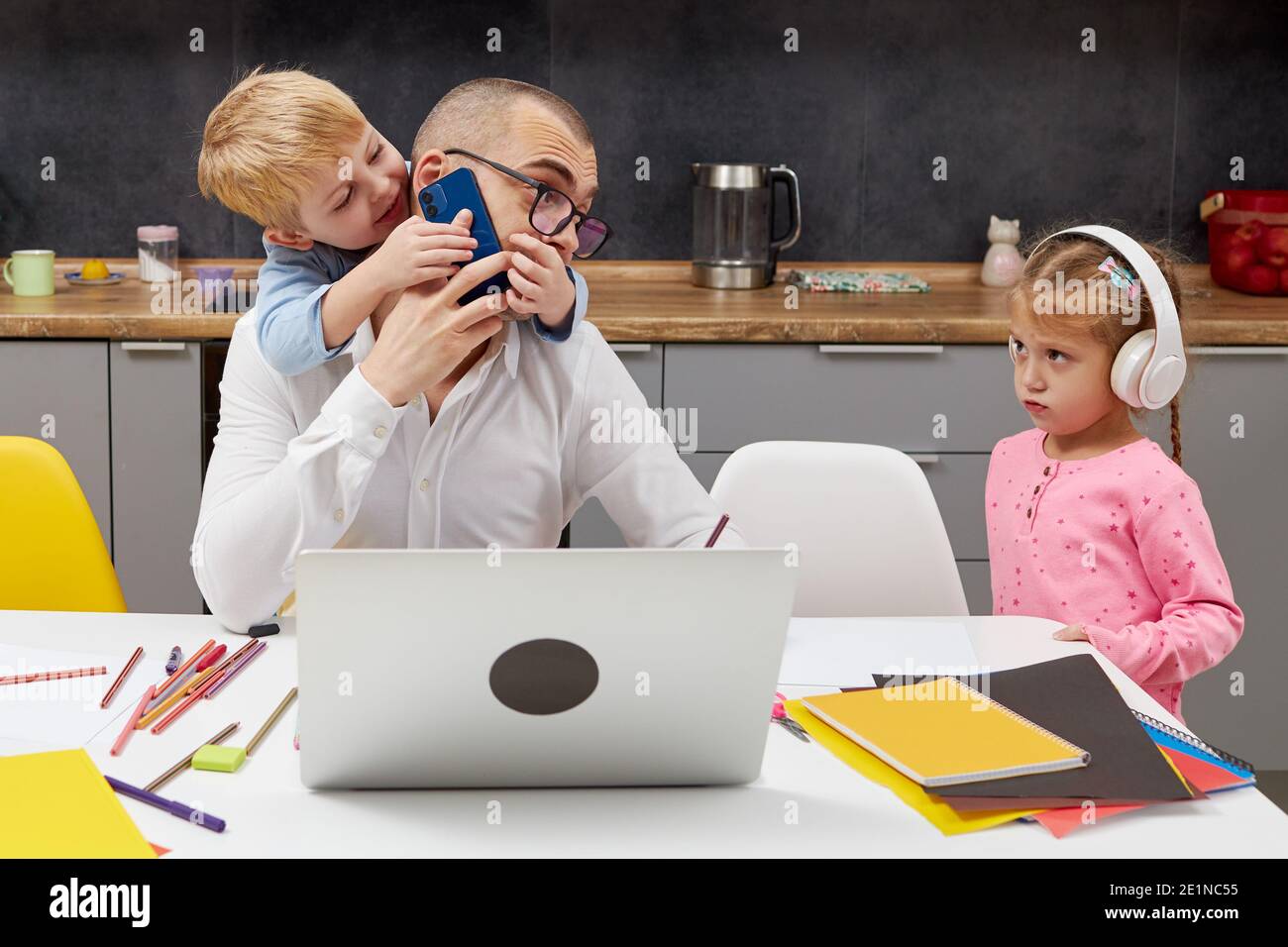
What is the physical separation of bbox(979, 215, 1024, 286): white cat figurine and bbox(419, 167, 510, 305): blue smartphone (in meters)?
1.99

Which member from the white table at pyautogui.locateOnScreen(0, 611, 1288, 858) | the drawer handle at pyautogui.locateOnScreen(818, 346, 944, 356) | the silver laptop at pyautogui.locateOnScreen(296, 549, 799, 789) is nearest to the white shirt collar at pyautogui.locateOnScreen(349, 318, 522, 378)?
the white table at pyautogui.locateOnScreen(0, 611, 1288, 858)

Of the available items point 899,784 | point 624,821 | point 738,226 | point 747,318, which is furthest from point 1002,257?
point 624,821

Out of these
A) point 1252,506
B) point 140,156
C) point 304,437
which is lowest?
point 1252,506

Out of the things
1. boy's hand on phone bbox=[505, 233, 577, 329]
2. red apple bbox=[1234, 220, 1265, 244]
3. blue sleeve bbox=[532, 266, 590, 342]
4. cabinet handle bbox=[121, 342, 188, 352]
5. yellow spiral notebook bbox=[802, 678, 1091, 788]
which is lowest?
yellow spiral notebook bbox=[802, 678, 1091, 788]

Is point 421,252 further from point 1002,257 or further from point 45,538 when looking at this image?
point 1002,257

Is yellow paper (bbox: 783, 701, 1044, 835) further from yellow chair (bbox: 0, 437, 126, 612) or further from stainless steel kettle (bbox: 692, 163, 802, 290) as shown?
stainless steel kettle (bbox: 692, 163, 802, 290)

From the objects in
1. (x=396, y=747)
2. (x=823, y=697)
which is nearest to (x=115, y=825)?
(x=396, y=747)

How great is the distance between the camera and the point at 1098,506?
1.62m

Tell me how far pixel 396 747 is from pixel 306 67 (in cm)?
251

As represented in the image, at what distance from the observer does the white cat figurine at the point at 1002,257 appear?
3.05 meters

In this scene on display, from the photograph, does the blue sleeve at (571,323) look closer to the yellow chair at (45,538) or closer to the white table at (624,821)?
the white table at (624,821)

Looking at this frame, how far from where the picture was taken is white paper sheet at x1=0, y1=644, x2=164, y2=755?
108 centimetres

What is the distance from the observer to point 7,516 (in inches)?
65.4
